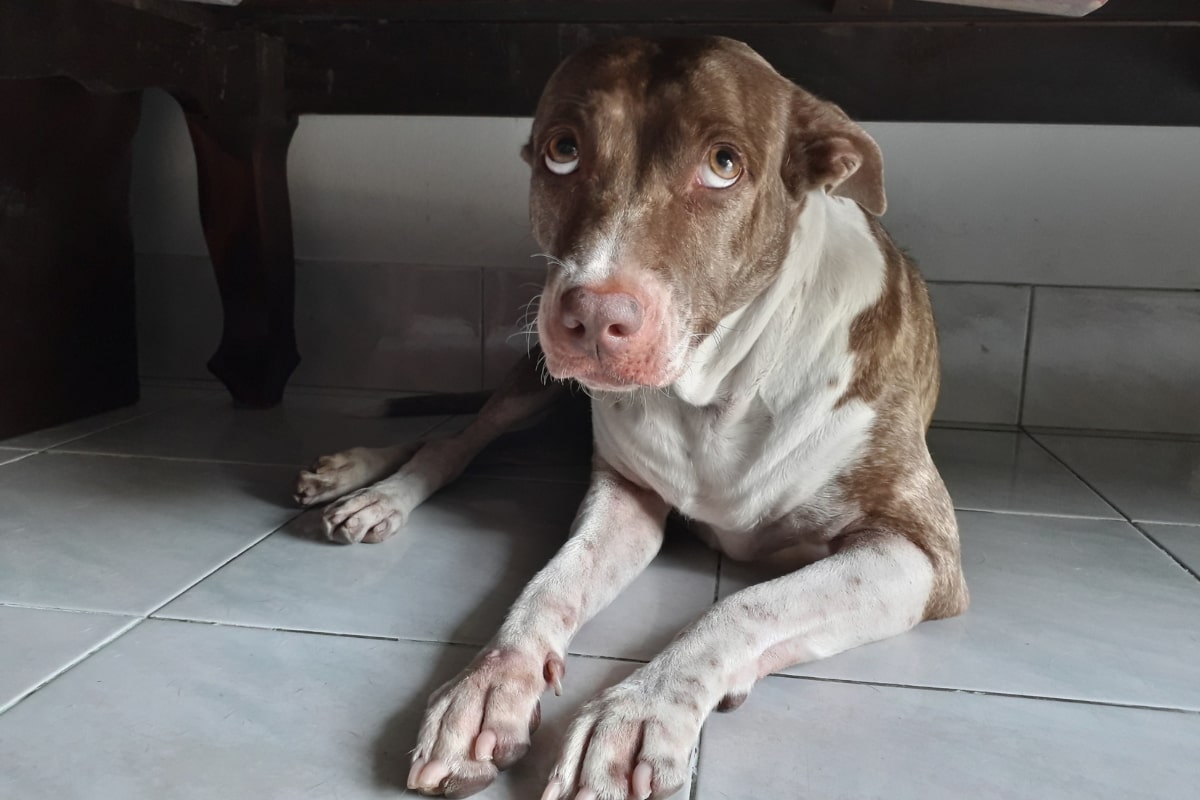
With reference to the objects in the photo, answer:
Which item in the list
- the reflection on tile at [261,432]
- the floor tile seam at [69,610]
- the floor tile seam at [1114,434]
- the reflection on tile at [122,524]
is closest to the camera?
the floor tile seam at [69,610]

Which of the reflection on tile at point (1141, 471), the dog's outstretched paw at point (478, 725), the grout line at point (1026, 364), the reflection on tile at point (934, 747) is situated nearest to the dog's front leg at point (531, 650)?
the dog's outstretched paw at point (478, 725)

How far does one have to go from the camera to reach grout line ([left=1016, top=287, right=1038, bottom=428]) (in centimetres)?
298

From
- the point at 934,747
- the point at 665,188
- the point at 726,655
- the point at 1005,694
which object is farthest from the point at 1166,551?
the point at 665,188

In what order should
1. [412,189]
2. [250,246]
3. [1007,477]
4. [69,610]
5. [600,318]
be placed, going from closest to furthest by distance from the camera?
[600,318] → [69,610] → [1007,477] → [250,246] → [412,189]

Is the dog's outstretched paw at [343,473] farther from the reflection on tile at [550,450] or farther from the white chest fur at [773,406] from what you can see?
the white chest fur at [773,406]

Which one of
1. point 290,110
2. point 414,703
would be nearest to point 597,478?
point 414,703

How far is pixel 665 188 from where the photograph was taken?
1474 millimetres

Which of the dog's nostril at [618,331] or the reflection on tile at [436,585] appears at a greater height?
the dog's nostril at [618,331]

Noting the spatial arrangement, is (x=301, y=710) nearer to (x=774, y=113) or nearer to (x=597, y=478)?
(x=597, y=478)

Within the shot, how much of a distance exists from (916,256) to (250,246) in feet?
6.47

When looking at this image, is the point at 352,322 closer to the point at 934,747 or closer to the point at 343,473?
the point at 343,473

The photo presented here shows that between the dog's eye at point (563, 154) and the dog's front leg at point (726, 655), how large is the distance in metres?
0.72

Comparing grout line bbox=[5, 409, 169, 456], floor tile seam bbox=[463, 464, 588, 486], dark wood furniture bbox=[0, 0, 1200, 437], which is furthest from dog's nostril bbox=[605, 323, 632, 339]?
grout line bbox=[5, 409, 169, 456]

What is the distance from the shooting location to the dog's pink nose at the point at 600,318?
4.25 ft
